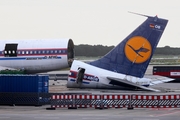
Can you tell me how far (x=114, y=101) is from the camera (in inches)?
1809

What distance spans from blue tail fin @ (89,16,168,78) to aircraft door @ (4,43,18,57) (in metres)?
13.5

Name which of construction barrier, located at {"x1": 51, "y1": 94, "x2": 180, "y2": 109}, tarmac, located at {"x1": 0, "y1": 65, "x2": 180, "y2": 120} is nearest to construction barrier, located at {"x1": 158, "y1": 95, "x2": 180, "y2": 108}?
construction barrier, located at {"x1": 51, "y1": 94, "x2": 180, "y2": 109}

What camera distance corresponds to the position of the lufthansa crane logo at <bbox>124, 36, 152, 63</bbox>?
5628 centimetres

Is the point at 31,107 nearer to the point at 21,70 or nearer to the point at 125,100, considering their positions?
the point at 125,100

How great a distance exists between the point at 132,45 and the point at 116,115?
18.4m

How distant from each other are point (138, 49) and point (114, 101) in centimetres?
1161

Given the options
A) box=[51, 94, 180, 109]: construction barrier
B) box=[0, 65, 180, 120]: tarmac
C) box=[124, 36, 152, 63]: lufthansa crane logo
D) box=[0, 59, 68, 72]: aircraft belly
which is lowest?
box=[0, 65, 180, 120]: tarmac

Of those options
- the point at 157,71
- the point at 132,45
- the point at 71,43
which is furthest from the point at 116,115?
the point at 157,71

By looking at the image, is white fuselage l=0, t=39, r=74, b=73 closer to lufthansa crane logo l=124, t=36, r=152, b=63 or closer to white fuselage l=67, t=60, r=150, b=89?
white fuselage l=67, t=60, r=150, b=89

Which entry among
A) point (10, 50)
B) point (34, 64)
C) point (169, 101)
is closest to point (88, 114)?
point (169, 101)

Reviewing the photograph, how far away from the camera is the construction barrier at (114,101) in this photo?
45.3m

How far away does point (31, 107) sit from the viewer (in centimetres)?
4803

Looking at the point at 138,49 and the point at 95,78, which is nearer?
the point at 138,49

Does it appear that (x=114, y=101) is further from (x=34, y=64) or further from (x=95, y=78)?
(x=34, y=64)
